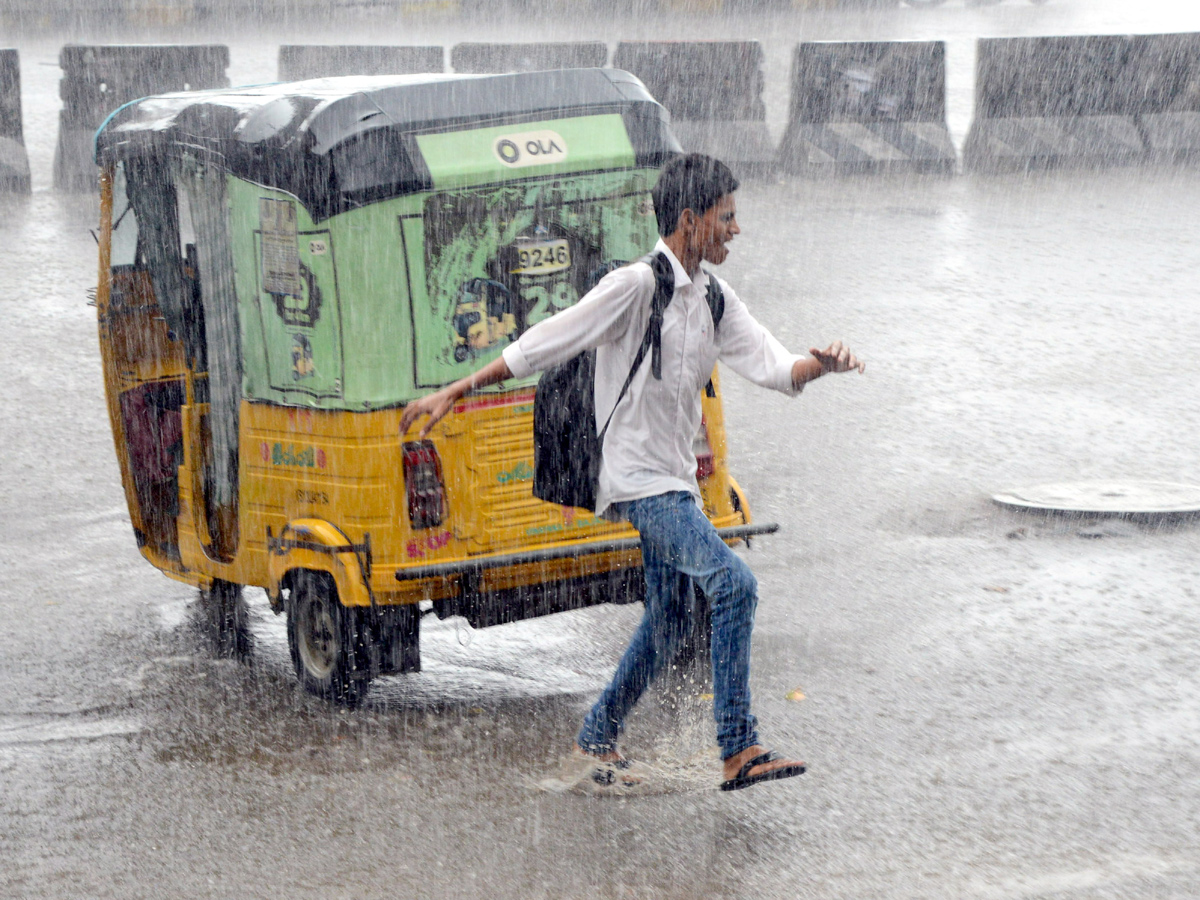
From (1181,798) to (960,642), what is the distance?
4.78 ft

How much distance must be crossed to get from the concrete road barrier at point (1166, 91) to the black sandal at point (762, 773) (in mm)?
14856

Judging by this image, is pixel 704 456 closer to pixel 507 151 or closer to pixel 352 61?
pixel 507 151

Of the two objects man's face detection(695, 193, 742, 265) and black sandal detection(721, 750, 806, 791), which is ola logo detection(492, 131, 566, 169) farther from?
black sandal detection(721, 750, 806, 791)

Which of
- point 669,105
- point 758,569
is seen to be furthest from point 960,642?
point 669,105

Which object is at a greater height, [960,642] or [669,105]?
[669,105]

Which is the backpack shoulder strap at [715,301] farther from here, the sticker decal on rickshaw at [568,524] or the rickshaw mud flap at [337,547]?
the rickshaw mud flap at [337,547]

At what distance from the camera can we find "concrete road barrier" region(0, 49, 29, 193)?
16.4m

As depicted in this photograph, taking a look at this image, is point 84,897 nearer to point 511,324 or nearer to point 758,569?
point 511,324

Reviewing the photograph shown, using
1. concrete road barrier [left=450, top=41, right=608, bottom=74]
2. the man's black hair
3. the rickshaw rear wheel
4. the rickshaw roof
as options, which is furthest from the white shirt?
concrete road barrier [left=450, top=41, right=608, bottom=74]

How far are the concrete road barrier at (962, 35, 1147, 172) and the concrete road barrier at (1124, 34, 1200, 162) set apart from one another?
76 millimetres

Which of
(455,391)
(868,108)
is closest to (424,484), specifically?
(455,391)

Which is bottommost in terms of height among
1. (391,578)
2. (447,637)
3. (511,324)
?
(447,637)

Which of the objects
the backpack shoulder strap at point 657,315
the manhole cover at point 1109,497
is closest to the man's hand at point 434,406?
the backpack shoulder strap at point 657,315

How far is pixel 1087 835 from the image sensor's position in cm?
452
